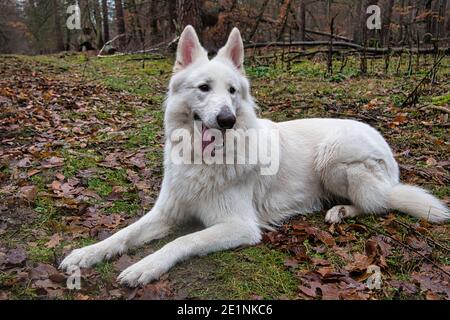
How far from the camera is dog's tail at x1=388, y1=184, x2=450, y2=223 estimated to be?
3381 millimetres

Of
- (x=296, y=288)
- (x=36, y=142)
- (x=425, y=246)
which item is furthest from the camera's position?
(x=36, y=142)

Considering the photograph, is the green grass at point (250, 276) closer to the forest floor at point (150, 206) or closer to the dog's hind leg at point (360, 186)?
the forest floor at point (150, 206)

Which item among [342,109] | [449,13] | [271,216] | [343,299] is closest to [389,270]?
[343,299]

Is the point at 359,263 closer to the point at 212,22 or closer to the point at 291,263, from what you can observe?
the point at 291,263

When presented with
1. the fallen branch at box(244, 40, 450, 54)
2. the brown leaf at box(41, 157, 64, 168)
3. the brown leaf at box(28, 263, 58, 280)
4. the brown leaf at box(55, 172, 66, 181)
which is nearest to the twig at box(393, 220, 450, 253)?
the brown leaf at box(28, 263, 58, 280)

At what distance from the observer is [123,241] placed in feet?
9.53

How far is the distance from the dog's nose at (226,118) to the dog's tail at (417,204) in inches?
67.4

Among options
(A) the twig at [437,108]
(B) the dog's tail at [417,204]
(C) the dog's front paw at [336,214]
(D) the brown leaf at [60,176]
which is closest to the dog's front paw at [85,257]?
(D) the brown leaf at [60,176]

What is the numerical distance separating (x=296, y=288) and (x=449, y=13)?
15786mm

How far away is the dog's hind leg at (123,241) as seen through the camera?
2.70 meters

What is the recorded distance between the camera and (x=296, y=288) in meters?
2.50

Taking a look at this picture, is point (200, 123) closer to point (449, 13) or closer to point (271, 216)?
point (271, 216)

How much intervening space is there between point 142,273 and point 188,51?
1910 millimetres

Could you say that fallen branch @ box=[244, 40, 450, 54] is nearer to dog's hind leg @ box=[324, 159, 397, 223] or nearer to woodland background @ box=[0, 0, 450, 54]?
woodland background @ box=[0, 0, 450, 54]
